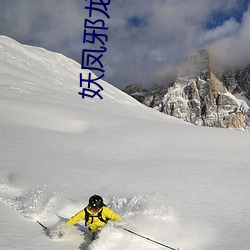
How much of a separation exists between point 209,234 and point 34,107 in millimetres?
16352

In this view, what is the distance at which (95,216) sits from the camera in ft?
19.1

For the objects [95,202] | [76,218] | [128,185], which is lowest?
[76,218]

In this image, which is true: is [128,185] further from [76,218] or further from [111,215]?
[76,218]

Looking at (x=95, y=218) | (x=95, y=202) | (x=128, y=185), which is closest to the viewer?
(x=95, y=202)

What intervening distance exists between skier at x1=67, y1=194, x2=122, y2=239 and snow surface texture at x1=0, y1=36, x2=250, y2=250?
0.71ft

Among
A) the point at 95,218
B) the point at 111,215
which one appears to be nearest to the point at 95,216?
the point at 95,218

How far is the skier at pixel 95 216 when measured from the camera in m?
5.73

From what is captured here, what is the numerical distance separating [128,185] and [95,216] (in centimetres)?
232

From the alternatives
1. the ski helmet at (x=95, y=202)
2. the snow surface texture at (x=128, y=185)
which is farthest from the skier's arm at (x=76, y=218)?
the ski helmet at (x=95, y=202)

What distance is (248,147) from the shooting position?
1323cm

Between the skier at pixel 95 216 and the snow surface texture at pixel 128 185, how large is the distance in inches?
8.5

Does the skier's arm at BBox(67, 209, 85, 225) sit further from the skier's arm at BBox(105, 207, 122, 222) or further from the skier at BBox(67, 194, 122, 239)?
the skier's arm at BBox(105, 207, 122, 222)

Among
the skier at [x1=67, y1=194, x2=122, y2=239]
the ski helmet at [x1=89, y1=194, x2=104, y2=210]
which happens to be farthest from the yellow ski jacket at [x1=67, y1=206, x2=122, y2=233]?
the ski helmet at [x1=89, y1=194, x2=104, y2=210]

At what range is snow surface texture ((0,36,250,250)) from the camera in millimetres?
5449
